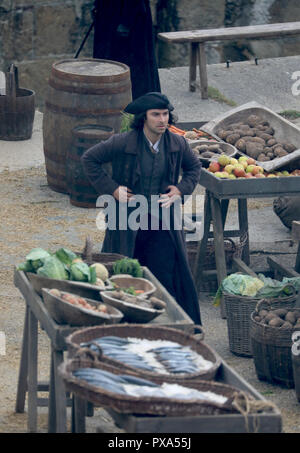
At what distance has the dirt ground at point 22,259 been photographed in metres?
5.71

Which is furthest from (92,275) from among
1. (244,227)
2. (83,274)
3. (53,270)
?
(244,227)

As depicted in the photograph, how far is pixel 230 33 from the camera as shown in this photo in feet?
42.7

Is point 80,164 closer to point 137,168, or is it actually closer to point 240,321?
point 137,168

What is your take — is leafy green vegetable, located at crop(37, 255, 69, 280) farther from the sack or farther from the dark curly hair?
the sack

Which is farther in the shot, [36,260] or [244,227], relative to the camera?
[244,227]

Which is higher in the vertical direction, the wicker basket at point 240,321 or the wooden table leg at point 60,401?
the wooden table leg at point 60,401

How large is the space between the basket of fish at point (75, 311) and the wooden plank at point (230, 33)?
817 cm

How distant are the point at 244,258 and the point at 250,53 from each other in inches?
311

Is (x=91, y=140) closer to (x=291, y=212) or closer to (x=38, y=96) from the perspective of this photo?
(x=291, y=212)

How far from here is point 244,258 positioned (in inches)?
331

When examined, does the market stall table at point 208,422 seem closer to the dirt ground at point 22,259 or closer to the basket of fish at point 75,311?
the basket of fish at point 75,311

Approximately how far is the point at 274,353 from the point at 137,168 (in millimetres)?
1458

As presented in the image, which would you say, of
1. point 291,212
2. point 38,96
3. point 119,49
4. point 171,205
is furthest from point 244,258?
point 38,96

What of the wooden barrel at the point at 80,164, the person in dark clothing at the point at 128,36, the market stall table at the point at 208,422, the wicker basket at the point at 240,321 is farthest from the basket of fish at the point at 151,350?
the person in dark clothing at the point at 128,36
